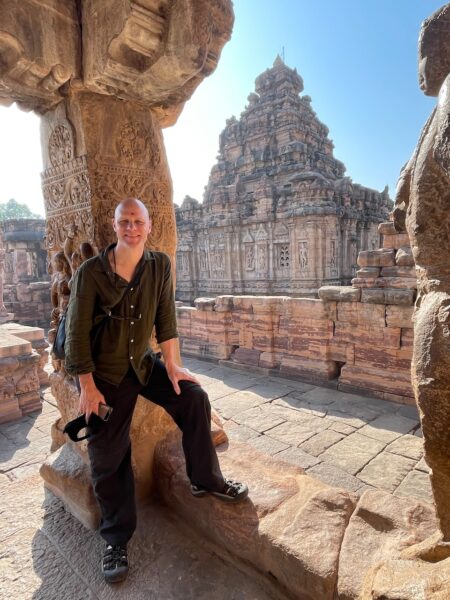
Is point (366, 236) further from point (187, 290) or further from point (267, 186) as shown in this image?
point (187, 290)

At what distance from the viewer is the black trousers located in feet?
5.98

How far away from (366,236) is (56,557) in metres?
18.9

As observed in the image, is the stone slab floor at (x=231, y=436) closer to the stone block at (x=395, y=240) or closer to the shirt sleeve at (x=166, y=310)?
the shirt sleeve at (x=166, y=310)

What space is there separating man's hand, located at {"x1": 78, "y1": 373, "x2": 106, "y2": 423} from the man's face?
713 mm

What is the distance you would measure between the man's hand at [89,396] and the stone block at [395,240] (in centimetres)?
580

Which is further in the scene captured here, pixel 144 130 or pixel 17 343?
pixel 17 343

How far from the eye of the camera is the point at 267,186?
16859mm

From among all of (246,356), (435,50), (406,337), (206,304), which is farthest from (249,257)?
(435,50)

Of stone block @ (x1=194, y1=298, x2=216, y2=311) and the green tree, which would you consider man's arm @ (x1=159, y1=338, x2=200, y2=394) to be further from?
the green tree

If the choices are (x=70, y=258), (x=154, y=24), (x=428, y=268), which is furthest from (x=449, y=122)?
(x=70, y=258)

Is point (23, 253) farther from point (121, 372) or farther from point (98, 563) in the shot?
point (98, 563)

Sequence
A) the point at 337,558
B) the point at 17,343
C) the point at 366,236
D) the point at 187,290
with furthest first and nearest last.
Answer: the point at 187,290 → the point at 366,236 → the point at 17,343 → the point at 337,558

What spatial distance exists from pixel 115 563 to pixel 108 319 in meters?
1.22

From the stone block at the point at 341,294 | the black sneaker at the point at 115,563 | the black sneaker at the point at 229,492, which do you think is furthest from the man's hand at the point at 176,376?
the stone block at the point at 341,294
